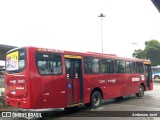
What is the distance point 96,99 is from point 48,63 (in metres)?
4.17

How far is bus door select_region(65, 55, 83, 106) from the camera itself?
38.5 ft

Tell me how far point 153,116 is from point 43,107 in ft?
15.4

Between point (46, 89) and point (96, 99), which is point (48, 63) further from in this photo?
point (96, 99)

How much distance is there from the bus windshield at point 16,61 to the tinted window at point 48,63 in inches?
24.5

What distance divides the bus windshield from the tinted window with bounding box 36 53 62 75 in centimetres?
62

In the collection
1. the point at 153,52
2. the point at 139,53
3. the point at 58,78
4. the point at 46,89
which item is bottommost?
the point at 46,89

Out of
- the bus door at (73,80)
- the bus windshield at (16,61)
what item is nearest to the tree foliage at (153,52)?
the bus door at (73,80)

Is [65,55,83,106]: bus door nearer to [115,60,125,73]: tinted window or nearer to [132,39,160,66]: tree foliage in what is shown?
[115,60,125,73]: tinted window

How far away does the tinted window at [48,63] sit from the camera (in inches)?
412

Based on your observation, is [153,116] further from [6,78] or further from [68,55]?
[6,78]

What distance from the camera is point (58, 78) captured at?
11.2m

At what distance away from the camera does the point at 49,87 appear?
10.6 m

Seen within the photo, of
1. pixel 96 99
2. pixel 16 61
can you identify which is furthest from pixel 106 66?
pixel 16 61

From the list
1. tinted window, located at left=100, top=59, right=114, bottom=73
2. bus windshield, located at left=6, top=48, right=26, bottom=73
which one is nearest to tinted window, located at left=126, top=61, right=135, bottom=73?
tinted window, located at left=100, top=59, right=114, bottom=73
